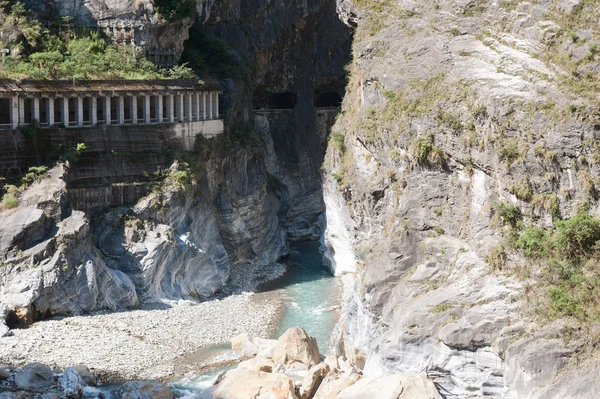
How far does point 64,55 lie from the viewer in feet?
198

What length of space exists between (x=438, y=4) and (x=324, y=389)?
22984 mm

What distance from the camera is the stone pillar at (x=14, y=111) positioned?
55062mm

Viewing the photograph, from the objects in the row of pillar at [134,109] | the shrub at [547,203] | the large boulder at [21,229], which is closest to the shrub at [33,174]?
the large boulder at [21,229]

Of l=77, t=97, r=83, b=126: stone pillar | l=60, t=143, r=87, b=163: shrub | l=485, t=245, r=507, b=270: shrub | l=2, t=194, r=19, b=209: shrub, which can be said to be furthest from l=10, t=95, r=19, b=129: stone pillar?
l=485, t=245, r=507, b=270: shrub

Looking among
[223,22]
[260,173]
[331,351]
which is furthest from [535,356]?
[223,22]

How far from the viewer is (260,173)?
71062 millimetres

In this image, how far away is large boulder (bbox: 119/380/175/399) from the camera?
4103 centimetres

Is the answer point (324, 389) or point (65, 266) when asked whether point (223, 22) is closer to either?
point (65, 266)

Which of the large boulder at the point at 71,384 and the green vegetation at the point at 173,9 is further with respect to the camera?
the green vegetation at the point at 173,9

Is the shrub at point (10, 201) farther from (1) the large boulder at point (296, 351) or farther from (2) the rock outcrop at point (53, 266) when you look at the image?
(1) the large boulder at point (296, 351)

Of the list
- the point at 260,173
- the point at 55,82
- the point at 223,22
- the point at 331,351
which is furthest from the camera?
the point at 223,22

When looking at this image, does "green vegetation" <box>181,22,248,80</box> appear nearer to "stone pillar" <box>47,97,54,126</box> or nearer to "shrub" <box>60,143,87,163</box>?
"stone pillar" <box>47,97,54,126</box>

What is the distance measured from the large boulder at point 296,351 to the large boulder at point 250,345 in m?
1.94

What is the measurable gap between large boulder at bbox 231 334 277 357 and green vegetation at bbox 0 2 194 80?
64.5 ft
